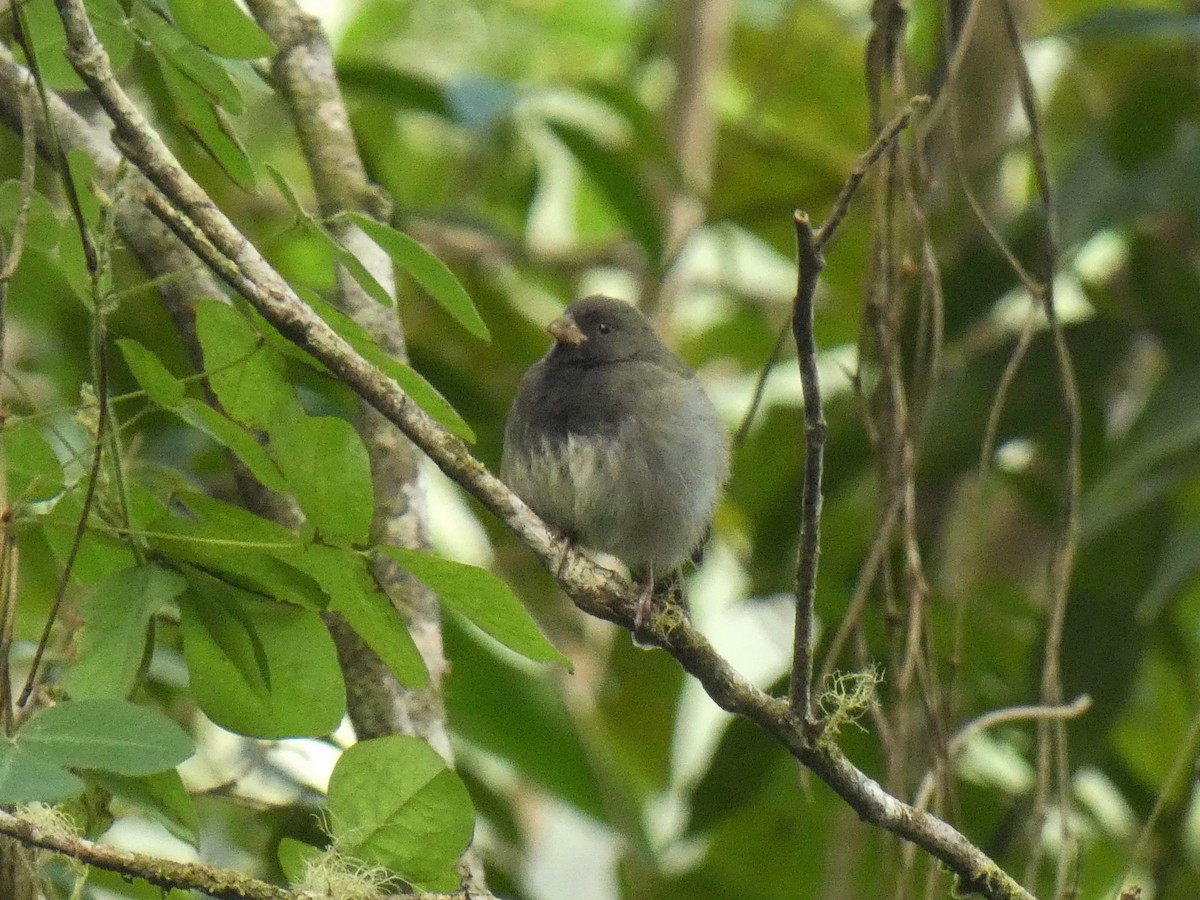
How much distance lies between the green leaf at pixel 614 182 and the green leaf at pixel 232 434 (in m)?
2.69

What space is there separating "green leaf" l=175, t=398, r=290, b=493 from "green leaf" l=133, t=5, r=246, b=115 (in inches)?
15.8

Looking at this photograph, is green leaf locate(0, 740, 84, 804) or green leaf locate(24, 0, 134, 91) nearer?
green leaf locate(0, 740, 84, 804)

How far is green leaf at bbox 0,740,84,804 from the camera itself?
1523 millimetres

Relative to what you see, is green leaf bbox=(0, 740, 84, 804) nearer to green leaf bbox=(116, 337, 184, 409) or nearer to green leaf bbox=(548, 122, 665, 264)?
green leaf bbox=(116, 337, 184, 409)

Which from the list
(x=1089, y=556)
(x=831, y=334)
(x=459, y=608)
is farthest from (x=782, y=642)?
(x=459, y=608)

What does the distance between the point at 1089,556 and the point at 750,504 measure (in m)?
1.20

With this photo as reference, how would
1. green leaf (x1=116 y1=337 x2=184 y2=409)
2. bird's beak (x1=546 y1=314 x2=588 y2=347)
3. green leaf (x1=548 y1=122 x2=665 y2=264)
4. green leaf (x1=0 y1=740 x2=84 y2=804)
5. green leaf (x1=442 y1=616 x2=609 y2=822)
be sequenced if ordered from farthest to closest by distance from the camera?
1. green leaf (x1=548 y1=122 x2=665 y2=264)
2. bird's beak (x1=546 y1=314 x2=588 y2=347)
3. green leaf (x1=442 y1=616 x2=609 y2=822)
4. green leaf (x1=116 y1=337 x2=184 y2=409)
5. green leaf (x1=0 y1=740 x2=84 y2=804)

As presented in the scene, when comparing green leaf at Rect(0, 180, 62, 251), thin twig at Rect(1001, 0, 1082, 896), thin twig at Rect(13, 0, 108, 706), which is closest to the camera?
thin twig at Rect(13, 0, 108, 706)

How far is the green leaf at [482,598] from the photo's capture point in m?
1.90

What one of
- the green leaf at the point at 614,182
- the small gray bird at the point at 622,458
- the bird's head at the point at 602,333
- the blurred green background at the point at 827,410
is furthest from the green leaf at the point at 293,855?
the green leaf at the point at 614,182

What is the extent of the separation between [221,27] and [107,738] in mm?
888

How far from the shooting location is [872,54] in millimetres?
2809

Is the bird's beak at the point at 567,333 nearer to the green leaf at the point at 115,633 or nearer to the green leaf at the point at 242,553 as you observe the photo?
the green leaf at the point at 242,553

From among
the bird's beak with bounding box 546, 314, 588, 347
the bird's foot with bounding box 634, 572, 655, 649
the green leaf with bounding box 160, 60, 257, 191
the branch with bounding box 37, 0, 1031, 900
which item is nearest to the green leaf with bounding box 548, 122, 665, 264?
the bird's beak with bounding box 546, 314, 588, 347
